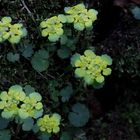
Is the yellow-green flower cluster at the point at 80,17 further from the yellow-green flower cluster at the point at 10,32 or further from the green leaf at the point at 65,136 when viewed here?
the green leaf at the point at 65,136

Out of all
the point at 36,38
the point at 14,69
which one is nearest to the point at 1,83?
the point at 14,69

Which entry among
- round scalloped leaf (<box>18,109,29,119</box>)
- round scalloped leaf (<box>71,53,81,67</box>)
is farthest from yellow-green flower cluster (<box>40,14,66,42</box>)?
round scalloped leaf (<box>18,109,29,119</box>)

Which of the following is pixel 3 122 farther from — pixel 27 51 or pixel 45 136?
pixel 27 51

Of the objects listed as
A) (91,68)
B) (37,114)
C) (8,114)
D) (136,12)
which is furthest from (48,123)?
(136,12)

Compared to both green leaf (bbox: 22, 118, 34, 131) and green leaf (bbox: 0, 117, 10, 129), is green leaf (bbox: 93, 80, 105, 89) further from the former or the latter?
green leaf (bbox: 0, 117, 10, 129)

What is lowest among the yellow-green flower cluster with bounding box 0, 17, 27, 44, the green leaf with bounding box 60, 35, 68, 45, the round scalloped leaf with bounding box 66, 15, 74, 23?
the green leaf with bounding box 60, 35, 68, 45

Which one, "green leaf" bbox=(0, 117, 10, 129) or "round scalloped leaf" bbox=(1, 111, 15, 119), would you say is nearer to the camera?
"round scalloped leaf" bbox=(1, 111, 15, 119)
